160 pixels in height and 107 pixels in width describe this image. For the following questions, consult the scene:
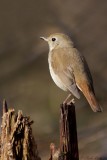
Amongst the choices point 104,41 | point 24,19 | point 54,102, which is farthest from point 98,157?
point 24,19

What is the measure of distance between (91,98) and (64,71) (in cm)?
34

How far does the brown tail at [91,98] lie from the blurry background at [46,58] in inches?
91.6

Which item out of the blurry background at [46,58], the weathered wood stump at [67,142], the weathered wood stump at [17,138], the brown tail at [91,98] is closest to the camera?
the weathered wood stump at [17,138]

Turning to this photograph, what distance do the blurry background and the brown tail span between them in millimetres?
2328

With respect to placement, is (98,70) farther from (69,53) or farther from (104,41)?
(69,53)

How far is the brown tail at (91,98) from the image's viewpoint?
5.54 metres

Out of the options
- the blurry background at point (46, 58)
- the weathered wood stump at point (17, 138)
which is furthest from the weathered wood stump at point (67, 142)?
the blurry background at point (46, 58)

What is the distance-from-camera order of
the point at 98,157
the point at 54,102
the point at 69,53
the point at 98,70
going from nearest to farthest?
1. the point at 69,53
2. the point at 98,157
3. the point at 54,102
4. the point at 98,70

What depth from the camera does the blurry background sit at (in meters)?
8.95

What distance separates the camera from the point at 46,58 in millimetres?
10211

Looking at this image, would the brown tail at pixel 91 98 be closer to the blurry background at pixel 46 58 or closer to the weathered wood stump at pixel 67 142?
the weathered wood stump at pixel 67 142

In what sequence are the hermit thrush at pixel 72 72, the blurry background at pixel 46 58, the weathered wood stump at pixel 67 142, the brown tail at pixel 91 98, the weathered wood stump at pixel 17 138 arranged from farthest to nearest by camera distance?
the blurry background at pixel 46 58 < the hermit thrush at pixel 72 72 < the brown tail at pixel 91 98 < the weathered wood stump at pixel 67 142 < the weathered wood stump at pixel 17 138

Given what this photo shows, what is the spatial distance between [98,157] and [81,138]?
81 cm

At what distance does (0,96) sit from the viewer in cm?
935
